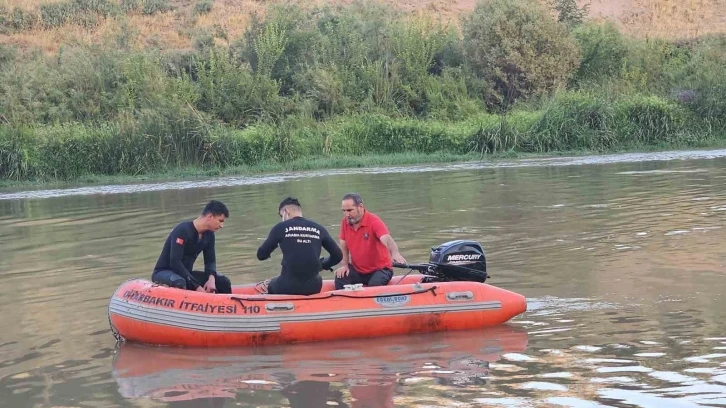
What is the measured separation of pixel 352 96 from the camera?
1367 inches

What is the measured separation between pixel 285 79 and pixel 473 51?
6376 mm

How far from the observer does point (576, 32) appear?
37.3m

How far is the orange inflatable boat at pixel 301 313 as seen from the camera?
8430 mm

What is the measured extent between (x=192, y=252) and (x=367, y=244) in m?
1.48

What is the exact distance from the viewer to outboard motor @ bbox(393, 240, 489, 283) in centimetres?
920

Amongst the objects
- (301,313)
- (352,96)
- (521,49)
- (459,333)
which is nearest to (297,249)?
(301,313)

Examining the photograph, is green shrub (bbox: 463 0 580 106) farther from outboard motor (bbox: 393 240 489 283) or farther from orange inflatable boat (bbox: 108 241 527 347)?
orange inflatable boat (bbox: 108 241 527 347)

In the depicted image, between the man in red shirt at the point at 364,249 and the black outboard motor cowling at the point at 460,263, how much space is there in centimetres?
35

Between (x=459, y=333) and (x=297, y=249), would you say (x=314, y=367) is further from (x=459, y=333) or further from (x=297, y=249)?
(x=459, y=333)

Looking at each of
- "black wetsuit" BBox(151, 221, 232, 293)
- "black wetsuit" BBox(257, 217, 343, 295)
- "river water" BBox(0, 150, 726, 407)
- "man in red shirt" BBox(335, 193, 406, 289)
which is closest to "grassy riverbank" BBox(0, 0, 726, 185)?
"river water" BBox(0, 150, 726, 407)

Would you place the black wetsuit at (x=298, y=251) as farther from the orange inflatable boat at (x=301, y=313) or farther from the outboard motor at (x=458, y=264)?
the outboard motor at (x=458, y=264)

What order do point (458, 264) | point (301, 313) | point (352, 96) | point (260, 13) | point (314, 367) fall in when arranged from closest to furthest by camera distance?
1. point (314, 367)
2. point (301, 313)
3. point (458, 264)
4. point (352, 96)
5. point (260, 13)

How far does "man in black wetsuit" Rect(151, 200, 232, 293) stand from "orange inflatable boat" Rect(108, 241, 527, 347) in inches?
9.1

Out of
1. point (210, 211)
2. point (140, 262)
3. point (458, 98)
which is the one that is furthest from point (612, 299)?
point (458, 98)
